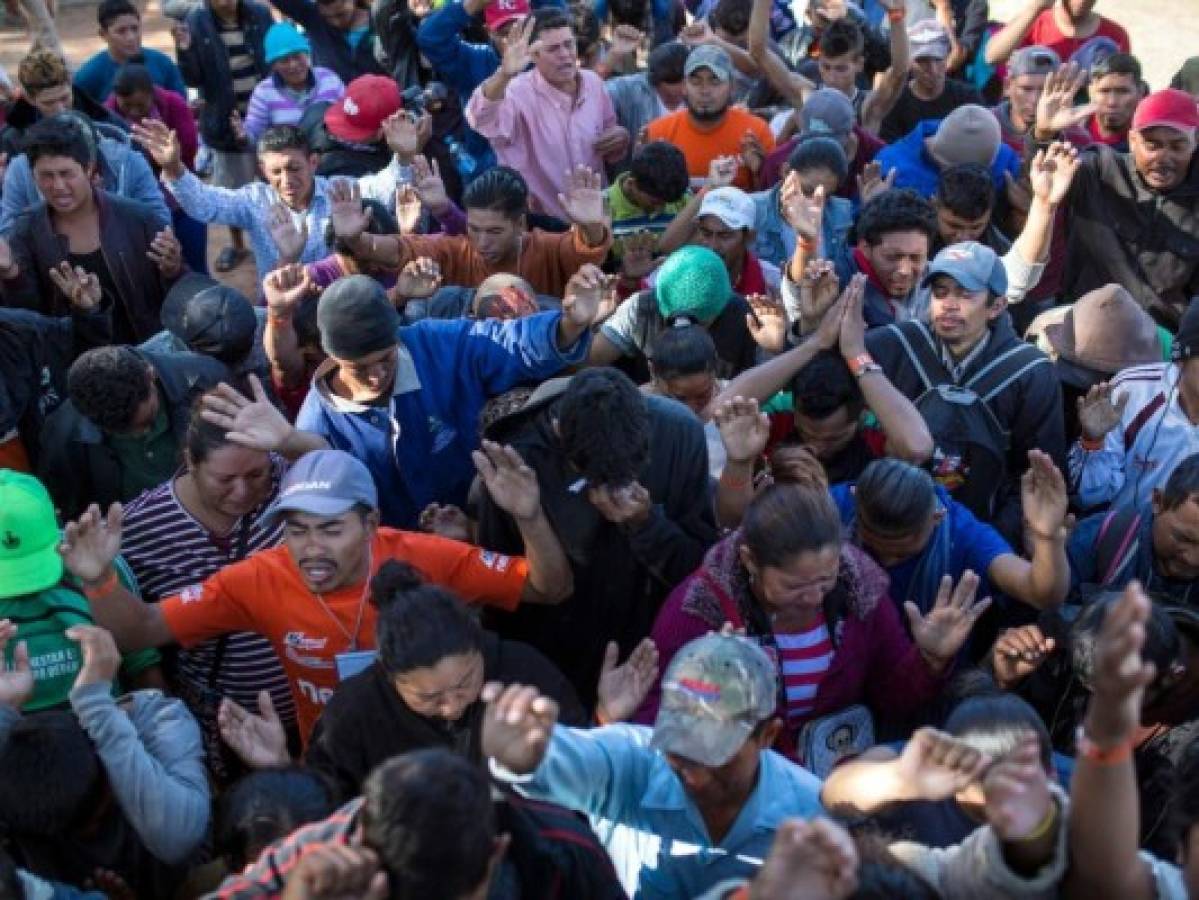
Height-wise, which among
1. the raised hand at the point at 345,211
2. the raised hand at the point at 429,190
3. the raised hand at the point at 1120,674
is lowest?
the raised hand at the point at 429,190

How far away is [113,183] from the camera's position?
592 cm

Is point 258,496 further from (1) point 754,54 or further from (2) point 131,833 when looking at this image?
(1) point 754,54

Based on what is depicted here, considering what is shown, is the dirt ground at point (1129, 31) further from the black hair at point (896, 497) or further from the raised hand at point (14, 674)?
the raised hand at point (14, 674)

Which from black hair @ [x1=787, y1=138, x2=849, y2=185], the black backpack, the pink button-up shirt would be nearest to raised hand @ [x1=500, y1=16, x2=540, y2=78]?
the pink button-up shirt

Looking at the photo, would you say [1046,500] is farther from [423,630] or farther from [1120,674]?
[423,630]

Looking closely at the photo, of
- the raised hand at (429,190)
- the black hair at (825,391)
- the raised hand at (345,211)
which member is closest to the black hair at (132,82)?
the raised hand at (429,190)

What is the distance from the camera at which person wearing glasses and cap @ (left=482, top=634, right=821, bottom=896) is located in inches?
98.5

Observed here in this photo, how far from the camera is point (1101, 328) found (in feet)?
14.7

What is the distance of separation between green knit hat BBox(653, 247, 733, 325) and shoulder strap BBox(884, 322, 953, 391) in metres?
0.61

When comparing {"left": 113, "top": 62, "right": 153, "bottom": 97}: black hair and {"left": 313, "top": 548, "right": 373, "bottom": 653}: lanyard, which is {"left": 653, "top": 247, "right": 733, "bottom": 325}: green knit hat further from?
{"left": 113, "top": 62, "right": 153, "bottom": 97}: black hair

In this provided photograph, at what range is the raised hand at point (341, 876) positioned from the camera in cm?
215

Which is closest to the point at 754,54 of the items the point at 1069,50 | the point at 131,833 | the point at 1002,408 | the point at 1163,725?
the point at 1069,50

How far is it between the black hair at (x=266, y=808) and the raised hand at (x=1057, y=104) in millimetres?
4788

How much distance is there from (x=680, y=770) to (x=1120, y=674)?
846 millimetres
